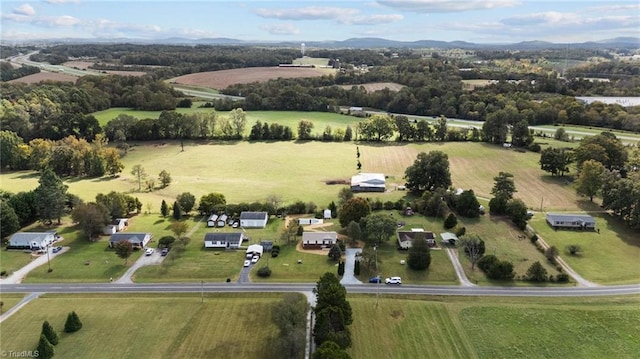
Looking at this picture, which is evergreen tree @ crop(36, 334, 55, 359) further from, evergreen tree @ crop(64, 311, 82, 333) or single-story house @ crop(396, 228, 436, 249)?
single-story house @ crop(396, 228, 436, 249)

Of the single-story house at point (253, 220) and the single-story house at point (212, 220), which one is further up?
the single-story house at point (253, 220)

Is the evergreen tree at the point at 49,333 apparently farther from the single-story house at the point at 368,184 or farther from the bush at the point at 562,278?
the bush at the point at 562,278

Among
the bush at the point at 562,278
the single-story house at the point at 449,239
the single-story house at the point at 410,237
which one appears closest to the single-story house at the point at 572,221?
the bush at the point at 562,278

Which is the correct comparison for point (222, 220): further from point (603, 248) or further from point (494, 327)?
point (603, 248)

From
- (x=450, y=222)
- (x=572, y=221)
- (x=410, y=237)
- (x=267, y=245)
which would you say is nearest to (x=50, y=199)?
(x=267, y=245)

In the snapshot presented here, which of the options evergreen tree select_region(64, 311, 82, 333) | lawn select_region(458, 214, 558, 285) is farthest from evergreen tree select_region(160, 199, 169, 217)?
lawn select_region(458, 214, 558, 285)
